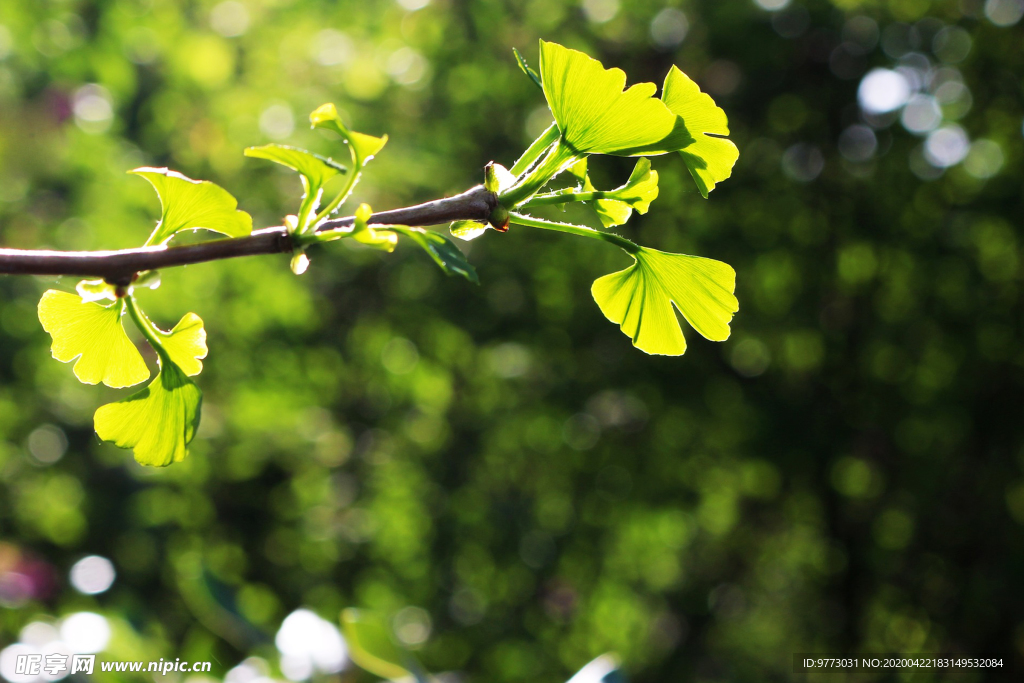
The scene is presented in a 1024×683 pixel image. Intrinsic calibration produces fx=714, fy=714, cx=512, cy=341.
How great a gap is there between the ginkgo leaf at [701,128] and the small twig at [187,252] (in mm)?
132

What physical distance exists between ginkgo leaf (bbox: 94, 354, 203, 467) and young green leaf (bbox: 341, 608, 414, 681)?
1.99ft

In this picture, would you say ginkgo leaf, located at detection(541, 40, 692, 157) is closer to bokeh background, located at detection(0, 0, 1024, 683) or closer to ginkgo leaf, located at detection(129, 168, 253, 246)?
ginkgo leaf, located at detection(129, 168, 253, 246)

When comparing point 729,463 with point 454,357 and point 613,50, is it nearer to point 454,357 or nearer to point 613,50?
point 454,357

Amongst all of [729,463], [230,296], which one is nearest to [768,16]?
[729,463]

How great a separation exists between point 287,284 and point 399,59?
2.47 ft

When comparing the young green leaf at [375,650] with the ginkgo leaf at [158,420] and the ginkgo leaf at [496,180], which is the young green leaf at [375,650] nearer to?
the ginkgo leaf at [158,420]

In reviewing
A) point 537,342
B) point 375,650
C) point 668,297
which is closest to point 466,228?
point 668,297

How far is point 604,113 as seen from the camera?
34 centimetres

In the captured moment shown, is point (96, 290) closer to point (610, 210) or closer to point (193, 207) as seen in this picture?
point (193, 207)

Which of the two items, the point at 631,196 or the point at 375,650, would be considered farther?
the point at 375,650

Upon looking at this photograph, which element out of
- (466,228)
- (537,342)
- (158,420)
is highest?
(466,228)

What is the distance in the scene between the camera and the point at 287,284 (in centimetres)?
212

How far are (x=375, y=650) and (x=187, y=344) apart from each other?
2.16ft

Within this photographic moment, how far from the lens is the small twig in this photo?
0.86 feet
